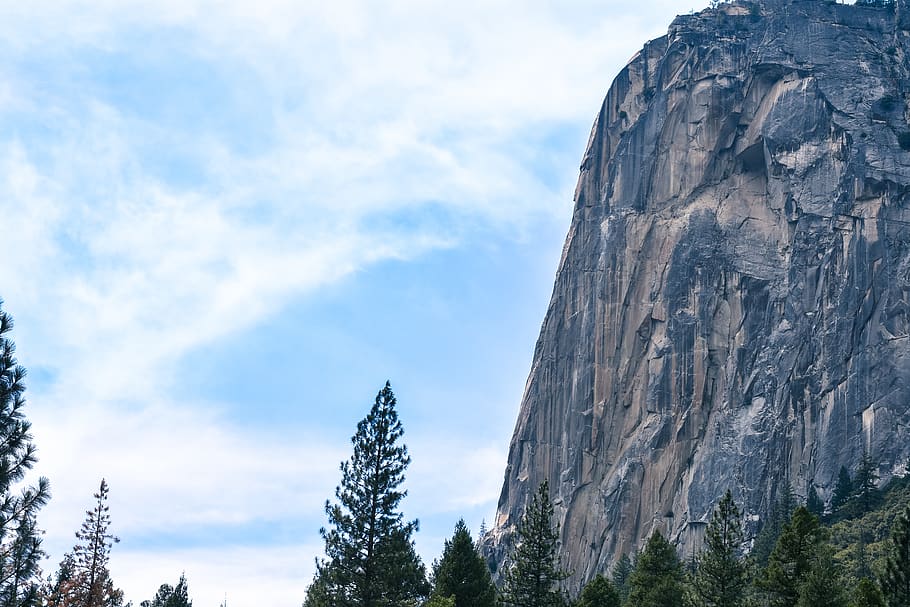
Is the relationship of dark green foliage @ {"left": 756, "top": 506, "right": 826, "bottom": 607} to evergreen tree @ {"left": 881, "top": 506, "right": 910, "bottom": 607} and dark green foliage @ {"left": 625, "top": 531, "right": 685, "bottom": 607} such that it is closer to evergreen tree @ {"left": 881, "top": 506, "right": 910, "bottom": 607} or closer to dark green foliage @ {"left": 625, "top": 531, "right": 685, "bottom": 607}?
evergreen tree @ {"left": 881, "top": 506, "right": 910, "bottom": 607}

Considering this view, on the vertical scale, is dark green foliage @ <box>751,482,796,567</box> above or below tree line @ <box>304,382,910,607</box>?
above

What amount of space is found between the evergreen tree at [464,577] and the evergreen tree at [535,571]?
5.98 ft

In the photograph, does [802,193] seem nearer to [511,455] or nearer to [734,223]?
[734,223]

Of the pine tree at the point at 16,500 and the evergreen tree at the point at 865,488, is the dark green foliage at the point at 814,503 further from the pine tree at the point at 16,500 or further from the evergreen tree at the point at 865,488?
the pine tree at the point at 16,500

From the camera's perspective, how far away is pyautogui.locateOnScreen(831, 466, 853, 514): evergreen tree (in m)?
113

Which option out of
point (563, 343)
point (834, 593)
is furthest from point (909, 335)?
point (834, 593)

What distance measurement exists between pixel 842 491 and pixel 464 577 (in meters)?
77.7

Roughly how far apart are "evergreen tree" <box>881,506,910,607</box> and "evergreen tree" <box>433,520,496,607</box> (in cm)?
1712

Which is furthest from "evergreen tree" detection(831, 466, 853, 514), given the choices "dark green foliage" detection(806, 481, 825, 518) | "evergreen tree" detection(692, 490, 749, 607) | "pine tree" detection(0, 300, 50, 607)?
"pine tree" detection(0, 300, 50, 607)

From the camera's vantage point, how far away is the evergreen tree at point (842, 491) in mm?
113125

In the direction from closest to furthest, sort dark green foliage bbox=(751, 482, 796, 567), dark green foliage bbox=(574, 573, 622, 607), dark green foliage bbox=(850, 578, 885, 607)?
1. dark green foliage bbox=(850, 578, 885, 607)
2. dark green foliage bbox=(574, 573, 622, 607)
3. dark green foliage bbox=(751, 482, 796, 567)

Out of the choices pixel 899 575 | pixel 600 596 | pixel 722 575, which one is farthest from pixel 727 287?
pixel 899 575

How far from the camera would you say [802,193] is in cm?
14300

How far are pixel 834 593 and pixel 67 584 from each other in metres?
27.9
